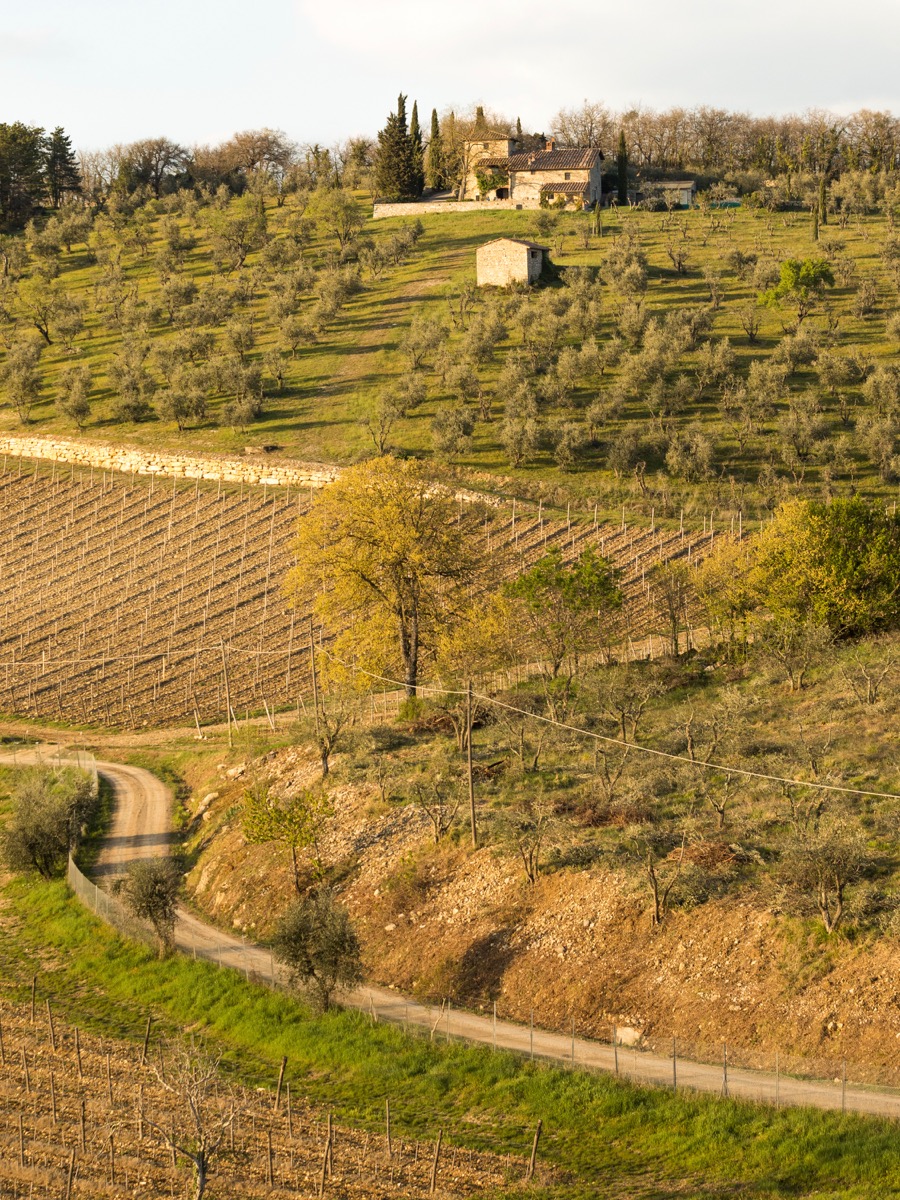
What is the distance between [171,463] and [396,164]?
238 ft

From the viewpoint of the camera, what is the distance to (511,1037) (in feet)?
106

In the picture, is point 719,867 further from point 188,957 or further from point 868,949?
point 188,957

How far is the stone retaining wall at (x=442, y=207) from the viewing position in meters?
143

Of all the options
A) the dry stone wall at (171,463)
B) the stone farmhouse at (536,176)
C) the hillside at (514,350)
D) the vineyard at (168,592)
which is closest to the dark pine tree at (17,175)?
the hillside at (514,350)

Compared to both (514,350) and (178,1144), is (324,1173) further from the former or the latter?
(514,350)

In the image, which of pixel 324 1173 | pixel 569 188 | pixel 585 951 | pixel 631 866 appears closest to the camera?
pixel 324 1173

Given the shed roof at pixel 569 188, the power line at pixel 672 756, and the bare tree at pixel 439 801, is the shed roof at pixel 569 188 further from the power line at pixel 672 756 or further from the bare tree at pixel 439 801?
the bare tree at pixel 439 801

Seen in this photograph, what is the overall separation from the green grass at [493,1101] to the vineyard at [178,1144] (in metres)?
1.19

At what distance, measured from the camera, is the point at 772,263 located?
110 m

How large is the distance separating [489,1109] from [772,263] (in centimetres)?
9419

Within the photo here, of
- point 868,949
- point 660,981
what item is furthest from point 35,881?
point 868,949

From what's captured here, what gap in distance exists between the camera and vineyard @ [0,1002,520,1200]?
25516mm

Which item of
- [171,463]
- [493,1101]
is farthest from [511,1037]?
[171,463]

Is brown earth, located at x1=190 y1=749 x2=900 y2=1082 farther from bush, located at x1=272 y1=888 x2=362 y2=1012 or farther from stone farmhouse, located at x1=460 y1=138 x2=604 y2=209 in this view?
stone farmhouse, located at x1=460 y1=138 x2=604 y2=209
